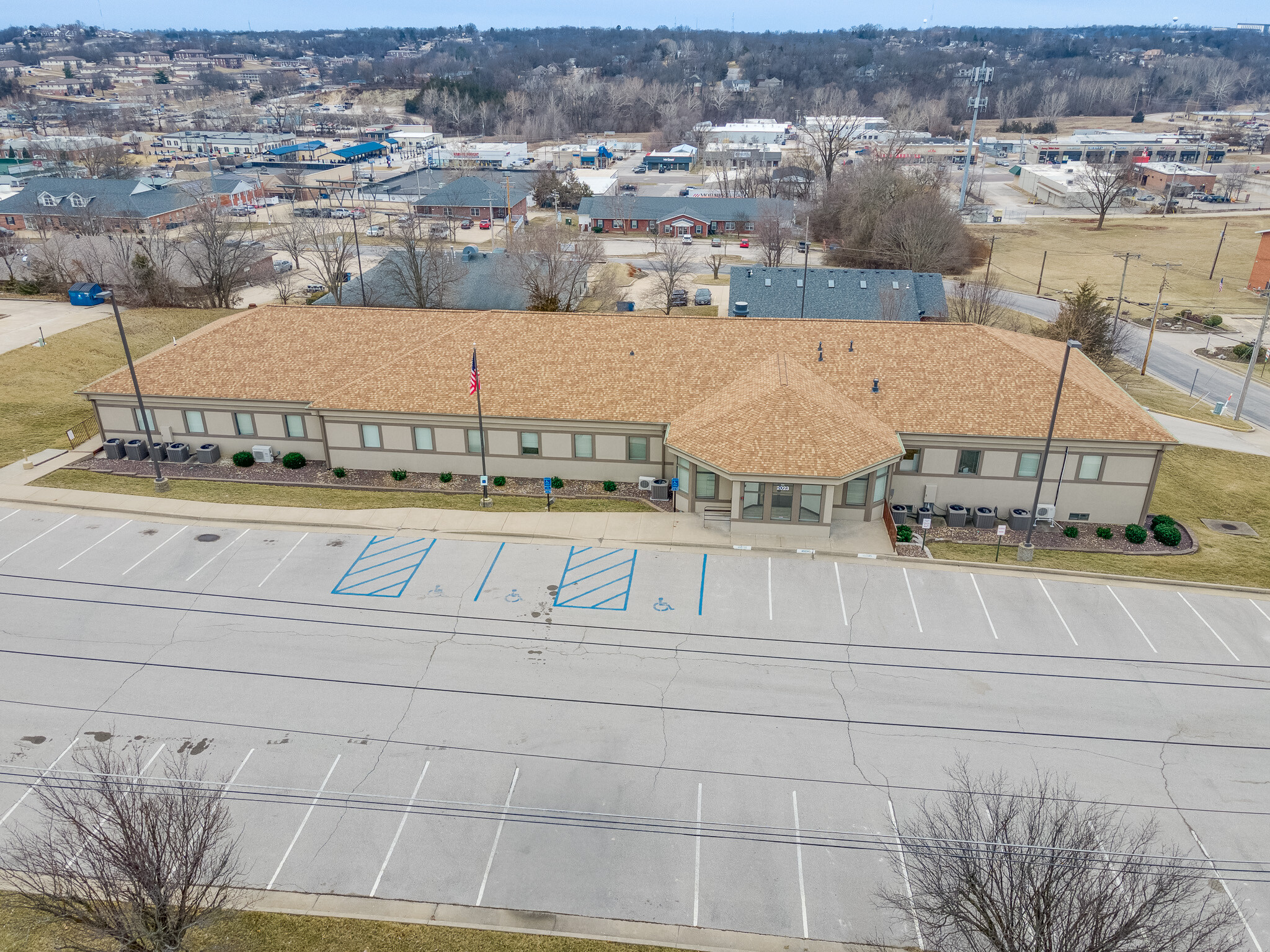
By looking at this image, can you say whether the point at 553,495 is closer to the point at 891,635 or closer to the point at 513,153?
the point at 891,635

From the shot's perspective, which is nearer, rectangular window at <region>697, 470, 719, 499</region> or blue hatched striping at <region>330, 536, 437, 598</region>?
blue hatched striping at <region>330, 536, 437, 598</region>

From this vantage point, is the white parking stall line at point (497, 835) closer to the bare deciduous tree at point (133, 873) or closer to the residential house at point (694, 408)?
the bare deciduous tree at point (133, 873)

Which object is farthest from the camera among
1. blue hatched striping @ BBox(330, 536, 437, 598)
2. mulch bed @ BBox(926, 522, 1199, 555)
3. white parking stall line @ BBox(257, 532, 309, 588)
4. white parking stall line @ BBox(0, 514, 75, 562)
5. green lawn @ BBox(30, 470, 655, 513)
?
green lawn @ BBox(30, 470, 655, 513)

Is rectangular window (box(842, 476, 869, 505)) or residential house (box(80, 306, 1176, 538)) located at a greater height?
residential house (box(80, 306, 1176, 538))

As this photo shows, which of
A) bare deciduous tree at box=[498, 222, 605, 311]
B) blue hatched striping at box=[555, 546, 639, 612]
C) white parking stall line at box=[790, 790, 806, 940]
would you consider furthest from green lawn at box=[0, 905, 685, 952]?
bare deciduous tree at box=[498, 222, 605, 311]

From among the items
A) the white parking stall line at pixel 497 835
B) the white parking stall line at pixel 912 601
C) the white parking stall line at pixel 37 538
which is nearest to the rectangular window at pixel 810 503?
the white parking stall line at pixel 912 601

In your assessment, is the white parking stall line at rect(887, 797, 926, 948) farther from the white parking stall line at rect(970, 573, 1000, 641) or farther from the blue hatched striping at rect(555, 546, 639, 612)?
the blue hatched striping at rect(555, 546, 639, 612)

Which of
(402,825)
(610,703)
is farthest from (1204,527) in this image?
(402,825)
